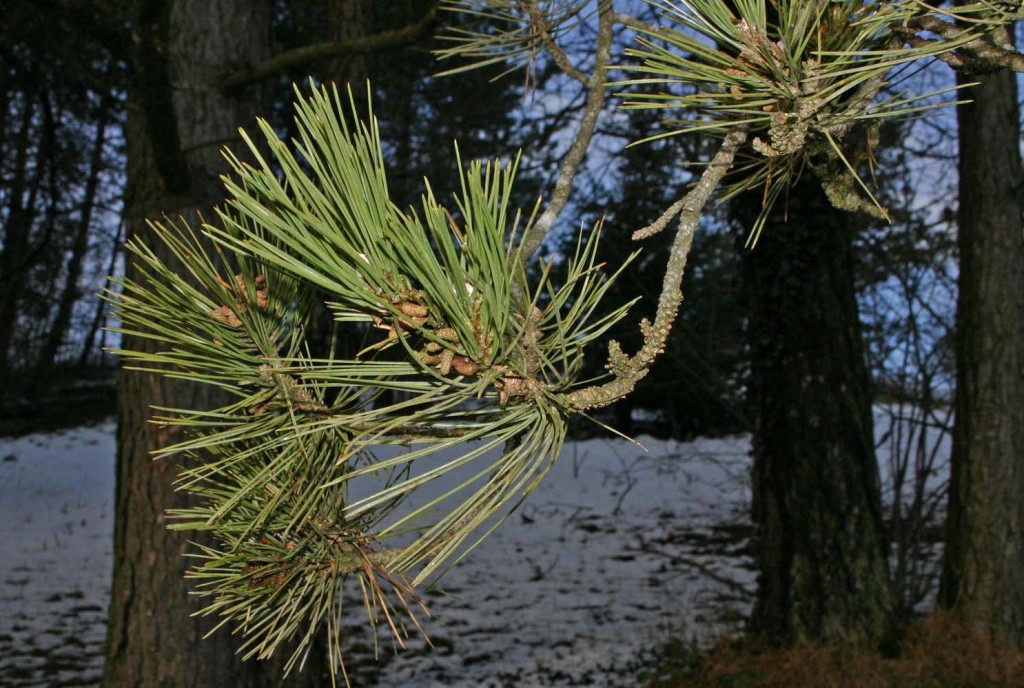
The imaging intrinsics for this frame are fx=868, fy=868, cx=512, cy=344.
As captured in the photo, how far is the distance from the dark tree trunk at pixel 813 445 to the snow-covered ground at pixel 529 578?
3.73 feet

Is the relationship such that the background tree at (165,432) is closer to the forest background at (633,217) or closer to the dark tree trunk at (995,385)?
the forest background at (633,217)

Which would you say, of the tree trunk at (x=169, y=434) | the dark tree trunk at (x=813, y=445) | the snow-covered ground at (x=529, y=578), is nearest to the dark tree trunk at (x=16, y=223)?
the snow-covered ground at (x=529, y=578)

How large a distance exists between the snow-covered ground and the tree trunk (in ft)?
3.02

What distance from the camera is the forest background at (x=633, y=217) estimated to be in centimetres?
341

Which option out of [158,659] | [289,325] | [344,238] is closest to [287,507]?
[289,325]

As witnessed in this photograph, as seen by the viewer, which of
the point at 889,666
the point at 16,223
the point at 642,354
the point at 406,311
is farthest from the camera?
the point at 16,223

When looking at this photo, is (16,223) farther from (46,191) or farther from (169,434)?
(169,434)

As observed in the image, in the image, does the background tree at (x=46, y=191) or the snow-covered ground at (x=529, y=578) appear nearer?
the snow-covered ground at (x=529, y=578)

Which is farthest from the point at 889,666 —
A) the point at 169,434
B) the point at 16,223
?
the point at 16,223

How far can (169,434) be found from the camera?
10.0 ft

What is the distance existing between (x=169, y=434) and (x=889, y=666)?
3454mm

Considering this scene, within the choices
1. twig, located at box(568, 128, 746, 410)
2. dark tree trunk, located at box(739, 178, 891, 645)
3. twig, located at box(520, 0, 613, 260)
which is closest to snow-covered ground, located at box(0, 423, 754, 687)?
dark tree trunk, located at box(739, 178, 891, 645)

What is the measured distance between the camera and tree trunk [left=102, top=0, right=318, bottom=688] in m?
3.20

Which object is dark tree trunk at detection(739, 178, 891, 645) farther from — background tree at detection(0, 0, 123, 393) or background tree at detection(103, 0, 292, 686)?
background tree at detection(0, 0, 123, 393)
